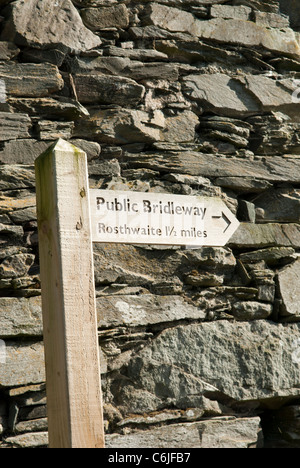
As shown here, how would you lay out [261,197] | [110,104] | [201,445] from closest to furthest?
[201,445] → [110,104] → [261,197]

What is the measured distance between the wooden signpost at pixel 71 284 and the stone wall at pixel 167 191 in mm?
1143

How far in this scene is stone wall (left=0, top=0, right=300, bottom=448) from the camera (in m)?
3.64

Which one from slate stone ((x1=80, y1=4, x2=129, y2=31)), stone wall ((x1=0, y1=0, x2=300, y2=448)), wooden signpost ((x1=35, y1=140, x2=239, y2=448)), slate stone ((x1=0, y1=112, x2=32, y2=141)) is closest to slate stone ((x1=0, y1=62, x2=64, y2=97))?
stone wall ((x1=0, y1=0, x2=300, y2=448))

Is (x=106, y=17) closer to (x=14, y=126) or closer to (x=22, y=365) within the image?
(x=14, y=126)

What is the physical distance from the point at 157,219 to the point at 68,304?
0.63 meters

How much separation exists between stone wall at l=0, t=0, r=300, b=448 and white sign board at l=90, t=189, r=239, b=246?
3.56ft

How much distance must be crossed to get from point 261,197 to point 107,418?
1.94 m

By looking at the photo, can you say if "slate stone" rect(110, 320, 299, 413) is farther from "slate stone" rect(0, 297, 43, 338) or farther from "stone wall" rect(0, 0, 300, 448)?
"slate stone" rect(0, 297, 43, 338)

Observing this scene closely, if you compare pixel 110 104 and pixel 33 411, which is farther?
pixel 110 104

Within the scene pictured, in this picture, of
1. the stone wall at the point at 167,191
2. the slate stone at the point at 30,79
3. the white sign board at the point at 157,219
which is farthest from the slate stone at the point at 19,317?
the slate stone at the point at 30,79

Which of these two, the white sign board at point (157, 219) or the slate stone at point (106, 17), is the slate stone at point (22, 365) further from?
the slate stone at point (106, 17)

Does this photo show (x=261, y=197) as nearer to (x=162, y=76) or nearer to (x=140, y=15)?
(x=162, y=76)

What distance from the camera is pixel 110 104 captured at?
408 centimetres

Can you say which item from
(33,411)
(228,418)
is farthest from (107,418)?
(228,418)
